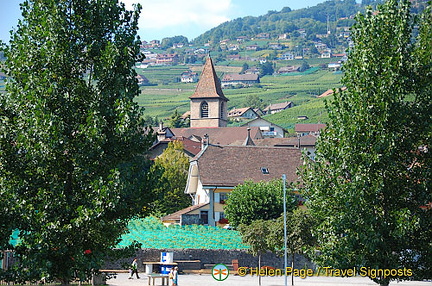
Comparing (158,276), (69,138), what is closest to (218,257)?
(158,276)

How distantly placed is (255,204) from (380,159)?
30249 millimetres

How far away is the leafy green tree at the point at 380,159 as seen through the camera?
850 inches

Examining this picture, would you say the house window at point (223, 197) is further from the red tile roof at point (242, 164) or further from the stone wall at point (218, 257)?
the stone wall at point (218, 257)

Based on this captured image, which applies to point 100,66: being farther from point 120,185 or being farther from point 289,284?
point 289,284

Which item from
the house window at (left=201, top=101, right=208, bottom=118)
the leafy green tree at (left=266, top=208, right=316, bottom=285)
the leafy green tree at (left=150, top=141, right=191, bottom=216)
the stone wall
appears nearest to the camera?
the leafy green tree at (left=266, top=208, right=316, bottom=285)

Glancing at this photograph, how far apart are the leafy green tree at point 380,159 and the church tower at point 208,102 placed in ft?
370

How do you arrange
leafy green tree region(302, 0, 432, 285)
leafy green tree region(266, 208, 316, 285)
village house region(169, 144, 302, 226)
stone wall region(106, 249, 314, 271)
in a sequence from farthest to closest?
village house region(169, 144, 302, 226) < stone wall region(106, 249, 314, 271) < leafy green tree region(266, 208, 316, 285) < leafy green tree region(302, 0, 432, 285)

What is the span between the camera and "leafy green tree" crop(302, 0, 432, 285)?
21594 millimetres

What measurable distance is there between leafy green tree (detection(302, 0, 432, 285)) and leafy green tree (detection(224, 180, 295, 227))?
2864 cm

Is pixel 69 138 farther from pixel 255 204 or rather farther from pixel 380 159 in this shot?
pixel 255 204

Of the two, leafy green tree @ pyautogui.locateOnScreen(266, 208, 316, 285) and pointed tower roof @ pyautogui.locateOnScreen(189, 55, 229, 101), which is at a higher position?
pointed tower roof @ pyautogui.locateOnScreen(189, 55, 229, 101)

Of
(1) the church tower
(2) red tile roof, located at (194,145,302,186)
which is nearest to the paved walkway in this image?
(2) red tile roof, located at (194,145,302,186)

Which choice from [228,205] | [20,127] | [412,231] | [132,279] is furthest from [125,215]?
[228,205]

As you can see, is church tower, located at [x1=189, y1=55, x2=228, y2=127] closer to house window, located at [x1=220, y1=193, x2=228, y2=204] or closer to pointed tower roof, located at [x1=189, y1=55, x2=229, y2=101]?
pointed tower roof, located at [x1=189, y1=55, x2=229, y2=101]
